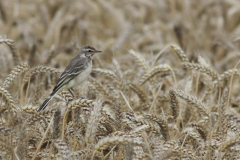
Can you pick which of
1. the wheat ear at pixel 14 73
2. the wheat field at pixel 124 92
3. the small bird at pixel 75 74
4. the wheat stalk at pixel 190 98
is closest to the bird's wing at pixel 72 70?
the small bird at pixel 75 74

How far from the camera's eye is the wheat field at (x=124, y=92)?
3.09 m

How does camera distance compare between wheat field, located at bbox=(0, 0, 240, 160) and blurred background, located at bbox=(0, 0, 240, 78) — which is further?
blurred background, located at bbox=(0, 0, 240, 78)

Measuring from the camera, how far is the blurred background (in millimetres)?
8516

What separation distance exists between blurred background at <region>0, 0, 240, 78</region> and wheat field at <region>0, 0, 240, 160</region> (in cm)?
3

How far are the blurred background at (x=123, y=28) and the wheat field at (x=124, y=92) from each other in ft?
0.11

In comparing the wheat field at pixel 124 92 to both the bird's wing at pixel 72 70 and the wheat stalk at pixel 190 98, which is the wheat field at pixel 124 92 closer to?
the wheat stalk at pixel 190 98

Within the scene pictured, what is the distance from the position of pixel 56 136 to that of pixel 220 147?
1284mm

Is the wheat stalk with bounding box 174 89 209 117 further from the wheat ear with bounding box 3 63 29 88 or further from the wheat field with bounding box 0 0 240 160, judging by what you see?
the wheat ear with bounding box 3 63 29 88

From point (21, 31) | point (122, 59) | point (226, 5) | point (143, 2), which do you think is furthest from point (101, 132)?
point (226, 5)

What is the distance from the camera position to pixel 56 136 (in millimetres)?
2961

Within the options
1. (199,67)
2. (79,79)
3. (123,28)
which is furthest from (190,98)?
(123,28)

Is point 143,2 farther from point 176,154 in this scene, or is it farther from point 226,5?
point 176,154

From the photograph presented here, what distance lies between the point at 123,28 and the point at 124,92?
19.5ft

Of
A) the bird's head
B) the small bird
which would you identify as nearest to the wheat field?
the small bird
